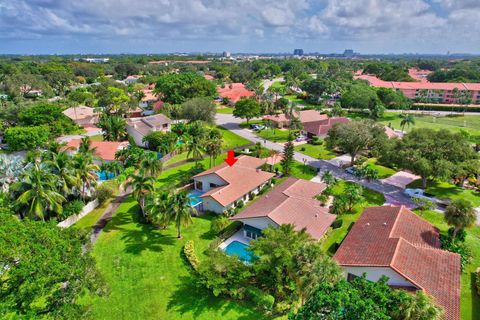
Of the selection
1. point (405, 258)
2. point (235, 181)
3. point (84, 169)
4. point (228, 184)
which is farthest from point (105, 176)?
point (405, 258)

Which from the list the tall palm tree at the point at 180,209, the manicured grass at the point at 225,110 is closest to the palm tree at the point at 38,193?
the tall palm tree at the point at 180,209

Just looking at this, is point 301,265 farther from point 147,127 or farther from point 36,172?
point 147,127

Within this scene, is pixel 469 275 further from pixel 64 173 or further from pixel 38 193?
pixel 64 173

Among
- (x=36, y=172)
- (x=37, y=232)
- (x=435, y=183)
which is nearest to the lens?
(x=37, y=232)

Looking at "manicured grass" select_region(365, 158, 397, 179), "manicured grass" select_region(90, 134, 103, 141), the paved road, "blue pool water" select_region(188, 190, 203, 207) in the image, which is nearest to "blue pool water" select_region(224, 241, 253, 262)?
"blue pool water" select_region(188, 190, 203, 207)

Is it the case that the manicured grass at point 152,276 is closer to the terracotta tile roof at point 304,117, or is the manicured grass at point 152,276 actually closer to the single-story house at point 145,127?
the single-story house at point 145,127

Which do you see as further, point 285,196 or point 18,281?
point 285,196

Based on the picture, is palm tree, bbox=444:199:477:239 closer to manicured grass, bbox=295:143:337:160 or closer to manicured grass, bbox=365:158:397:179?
manicured grass, bbox=365:158:397:179

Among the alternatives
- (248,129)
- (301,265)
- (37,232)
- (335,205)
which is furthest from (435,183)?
(37,232)
